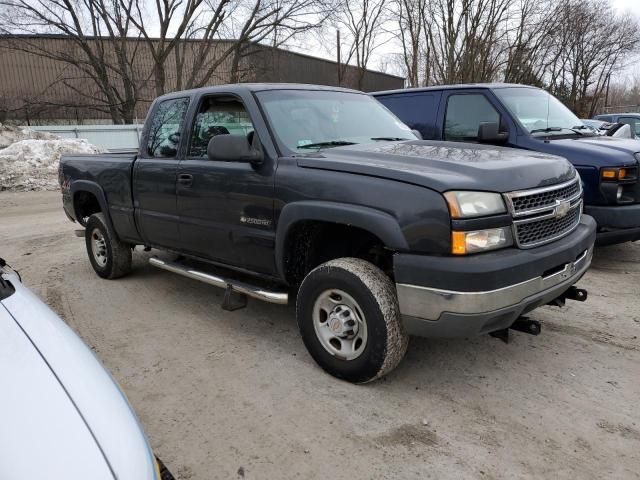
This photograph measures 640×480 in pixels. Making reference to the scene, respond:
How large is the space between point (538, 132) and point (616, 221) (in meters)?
1.39

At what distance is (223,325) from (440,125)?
407 centimetres

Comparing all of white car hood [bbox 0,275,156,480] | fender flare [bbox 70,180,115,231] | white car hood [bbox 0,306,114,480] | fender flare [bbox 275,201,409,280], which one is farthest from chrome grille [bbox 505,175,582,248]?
fender flare [bbox 70,180,115,231]

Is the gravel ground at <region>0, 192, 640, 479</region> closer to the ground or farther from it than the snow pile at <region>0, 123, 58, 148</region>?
closer to the ground

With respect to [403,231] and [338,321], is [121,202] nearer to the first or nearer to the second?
[338,321]

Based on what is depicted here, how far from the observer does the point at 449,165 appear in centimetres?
298

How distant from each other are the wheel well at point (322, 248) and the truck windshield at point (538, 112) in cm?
345

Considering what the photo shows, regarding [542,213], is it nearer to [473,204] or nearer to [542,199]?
[542,199]

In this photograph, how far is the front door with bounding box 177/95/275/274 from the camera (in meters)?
3.64

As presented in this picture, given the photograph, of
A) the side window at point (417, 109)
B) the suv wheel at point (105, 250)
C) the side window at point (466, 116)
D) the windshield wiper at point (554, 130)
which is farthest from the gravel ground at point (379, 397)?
the side window at point (417, 109)

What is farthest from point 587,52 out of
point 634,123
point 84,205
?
point 84,205

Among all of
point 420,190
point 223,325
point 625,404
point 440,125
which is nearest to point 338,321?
point 420,190

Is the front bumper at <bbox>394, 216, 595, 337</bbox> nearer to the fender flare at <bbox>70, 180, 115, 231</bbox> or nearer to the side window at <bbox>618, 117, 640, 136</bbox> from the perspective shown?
the fender flare at <bbox>70, 180, 115, 231</bbox>

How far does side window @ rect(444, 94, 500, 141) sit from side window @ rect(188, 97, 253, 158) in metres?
3.43

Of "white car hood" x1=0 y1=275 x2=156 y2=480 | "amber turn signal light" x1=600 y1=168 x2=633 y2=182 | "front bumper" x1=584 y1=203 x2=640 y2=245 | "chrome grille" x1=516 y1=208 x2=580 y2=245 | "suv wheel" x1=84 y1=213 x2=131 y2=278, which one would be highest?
"amber turn signal light" x1=600 y1=168 x2=633 y2=182
